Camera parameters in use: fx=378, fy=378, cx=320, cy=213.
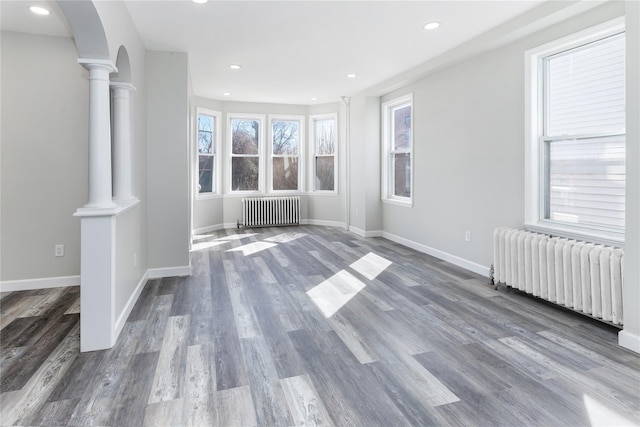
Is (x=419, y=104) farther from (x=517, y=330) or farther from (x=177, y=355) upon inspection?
(x=177, y=355)

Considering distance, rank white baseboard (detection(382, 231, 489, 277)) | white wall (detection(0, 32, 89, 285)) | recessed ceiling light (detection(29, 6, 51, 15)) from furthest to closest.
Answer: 1. white baseboard (detection(382, 231, 489, 277))
2. white wall (detection(0, 32, 89, 285))
3. recessed ceiling light (detection(29, 6, 51, 15))

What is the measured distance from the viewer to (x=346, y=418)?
69.7 inches

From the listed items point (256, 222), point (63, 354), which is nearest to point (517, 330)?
point (63, 354)

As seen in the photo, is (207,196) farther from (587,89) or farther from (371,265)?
(587,89)

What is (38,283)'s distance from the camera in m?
3.80

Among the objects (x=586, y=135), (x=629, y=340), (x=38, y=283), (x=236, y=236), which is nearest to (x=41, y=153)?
(x=38, y=283)

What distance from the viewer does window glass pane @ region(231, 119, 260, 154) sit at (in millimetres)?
7801

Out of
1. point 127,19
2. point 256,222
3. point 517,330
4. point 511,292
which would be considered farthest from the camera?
point 256,222

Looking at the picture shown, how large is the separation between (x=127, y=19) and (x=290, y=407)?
3.28 m

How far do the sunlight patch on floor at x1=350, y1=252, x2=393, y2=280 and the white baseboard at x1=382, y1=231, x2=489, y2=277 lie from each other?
710 millimetres

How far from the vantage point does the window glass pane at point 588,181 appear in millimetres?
2967

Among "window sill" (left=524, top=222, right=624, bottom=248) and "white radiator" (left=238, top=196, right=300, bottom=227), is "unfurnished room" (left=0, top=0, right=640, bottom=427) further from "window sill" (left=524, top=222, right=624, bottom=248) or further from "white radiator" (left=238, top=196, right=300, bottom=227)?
"white radiator" (left=238, top=196, right=300, bottom=227)

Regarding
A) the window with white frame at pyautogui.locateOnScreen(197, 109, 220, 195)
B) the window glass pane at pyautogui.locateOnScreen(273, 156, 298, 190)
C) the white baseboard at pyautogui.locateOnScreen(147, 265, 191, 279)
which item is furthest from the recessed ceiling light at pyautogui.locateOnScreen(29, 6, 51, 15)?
the window glass pane at pyautogui.locateOnScreen(273, 156, 298, 190)

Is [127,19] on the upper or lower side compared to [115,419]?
upper
